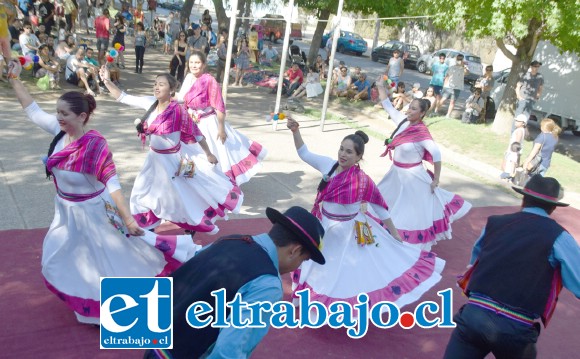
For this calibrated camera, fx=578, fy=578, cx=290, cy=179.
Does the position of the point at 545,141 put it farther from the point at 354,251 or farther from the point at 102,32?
the point at 102,32

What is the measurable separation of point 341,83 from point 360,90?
650mm

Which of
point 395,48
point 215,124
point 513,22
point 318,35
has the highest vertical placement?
point 513,22

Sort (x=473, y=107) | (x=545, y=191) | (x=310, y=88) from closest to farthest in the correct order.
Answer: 1. (x=545, y=191)
2. (x=473, y=107)
3. (x=310, y=88)

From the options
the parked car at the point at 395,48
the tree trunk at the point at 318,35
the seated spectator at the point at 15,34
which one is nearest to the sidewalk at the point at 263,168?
the seated spectator at the point at 15,34

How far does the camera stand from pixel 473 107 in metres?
16.3

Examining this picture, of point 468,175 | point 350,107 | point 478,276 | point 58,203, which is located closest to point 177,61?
point 350,107

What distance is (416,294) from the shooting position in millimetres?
5176

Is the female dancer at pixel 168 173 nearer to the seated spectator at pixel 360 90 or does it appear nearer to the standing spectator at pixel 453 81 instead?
the standing spectator at pixel 453 81

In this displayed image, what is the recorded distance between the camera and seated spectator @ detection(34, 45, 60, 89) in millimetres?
13328

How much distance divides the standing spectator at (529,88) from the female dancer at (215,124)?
8.79 m

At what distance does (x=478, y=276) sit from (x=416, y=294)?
162cm

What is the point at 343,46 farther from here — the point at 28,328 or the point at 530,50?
the point at 28,328

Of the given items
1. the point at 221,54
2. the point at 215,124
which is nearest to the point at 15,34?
the point at 221,54

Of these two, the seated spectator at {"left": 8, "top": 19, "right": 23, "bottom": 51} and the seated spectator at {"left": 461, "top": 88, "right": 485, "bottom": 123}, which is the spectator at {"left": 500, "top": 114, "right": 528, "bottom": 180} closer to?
the seated spectator at {"left": 461, "top": 88, "right": 485, "bottom": 123}
